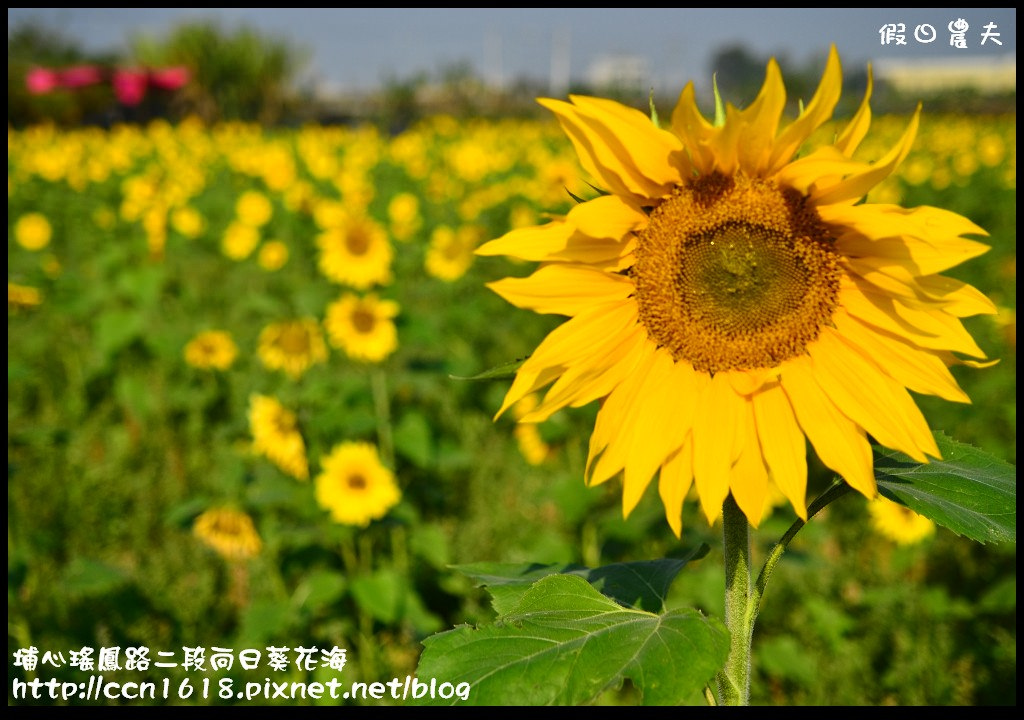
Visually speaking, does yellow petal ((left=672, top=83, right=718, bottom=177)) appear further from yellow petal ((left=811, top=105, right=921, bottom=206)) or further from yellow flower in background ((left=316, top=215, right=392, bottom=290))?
yellow flower in background ((left=316, top=215, right=392, bottom=290))

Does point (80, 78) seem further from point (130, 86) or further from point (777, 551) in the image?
point (777, 551)

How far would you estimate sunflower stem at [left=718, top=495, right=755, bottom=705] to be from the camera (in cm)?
122

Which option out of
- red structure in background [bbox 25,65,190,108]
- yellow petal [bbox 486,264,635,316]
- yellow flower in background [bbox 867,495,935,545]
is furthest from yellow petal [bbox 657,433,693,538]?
red structure in background [bbox 25,65,190,108]

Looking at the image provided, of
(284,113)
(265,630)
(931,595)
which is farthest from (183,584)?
(284,113)

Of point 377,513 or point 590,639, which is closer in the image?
point 590,639

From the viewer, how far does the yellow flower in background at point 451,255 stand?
20.4ft

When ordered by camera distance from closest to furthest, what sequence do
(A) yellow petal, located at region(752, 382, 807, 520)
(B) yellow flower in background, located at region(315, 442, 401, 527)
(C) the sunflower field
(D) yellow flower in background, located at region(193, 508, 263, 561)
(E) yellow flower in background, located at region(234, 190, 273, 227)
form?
(A) yellow petal, located at region(752, 382, 807, 520)
(C) the sunflower field
(B) yellow flower in background, located at region(315, 442, 401, 527)
(D) yellow flower in background, located at region(193, 508, 263, 561)
(E) yellow flower in background, located at region(234, 190, 273, 227)

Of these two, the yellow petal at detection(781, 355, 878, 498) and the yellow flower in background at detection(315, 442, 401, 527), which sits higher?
the yellow petal at detection(781, 355, 878, 498)

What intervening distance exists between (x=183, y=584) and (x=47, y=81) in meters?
18.3

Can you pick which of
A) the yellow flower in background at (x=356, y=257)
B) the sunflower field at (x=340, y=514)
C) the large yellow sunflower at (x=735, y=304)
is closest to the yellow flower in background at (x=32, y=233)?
Result: the sunflower field at (x=340, y=514)

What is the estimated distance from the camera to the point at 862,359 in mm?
1262

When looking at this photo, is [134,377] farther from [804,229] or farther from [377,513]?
[804,229]

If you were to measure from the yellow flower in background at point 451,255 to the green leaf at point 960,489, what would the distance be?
4.97m

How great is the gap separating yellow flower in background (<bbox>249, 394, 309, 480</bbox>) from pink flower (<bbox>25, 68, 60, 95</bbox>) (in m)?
18.1
